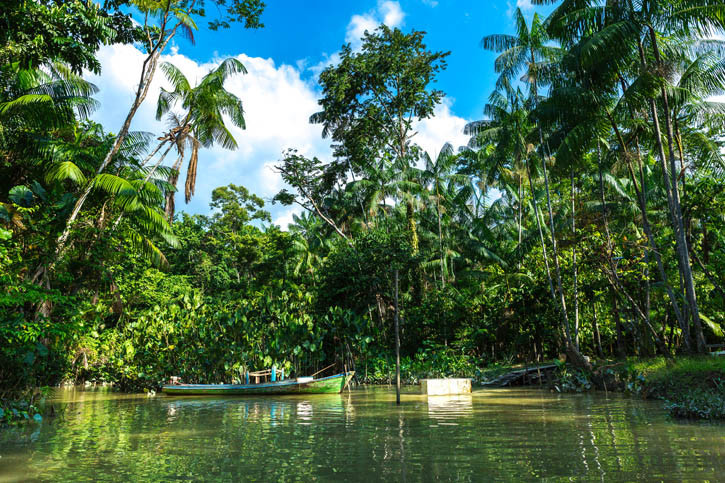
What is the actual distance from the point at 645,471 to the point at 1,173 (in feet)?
57.6

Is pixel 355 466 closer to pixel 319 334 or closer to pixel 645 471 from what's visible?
pixel 645 471

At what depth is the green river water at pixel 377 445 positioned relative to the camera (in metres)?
5.23

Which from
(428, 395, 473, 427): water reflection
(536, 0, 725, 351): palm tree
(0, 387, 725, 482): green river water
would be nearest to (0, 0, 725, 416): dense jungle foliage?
(536, 0, 725, 351): palm tree

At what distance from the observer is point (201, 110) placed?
18469mm

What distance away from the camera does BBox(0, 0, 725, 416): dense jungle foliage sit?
12539 millimetres

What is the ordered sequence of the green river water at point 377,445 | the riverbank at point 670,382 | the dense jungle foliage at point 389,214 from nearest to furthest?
the green river water at point 377,445 → the riverbank at point 670,382 → the dense jungle foliage at point 389,214

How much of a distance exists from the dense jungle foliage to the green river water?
106 inches

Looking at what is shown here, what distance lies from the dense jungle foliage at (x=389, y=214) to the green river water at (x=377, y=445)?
2698 mm

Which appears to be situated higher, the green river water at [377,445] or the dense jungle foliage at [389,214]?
the dense jungle foliage at [389,214]

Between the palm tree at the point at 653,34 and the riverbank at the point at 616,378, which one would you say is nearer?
the riverbank at the point at 616,378

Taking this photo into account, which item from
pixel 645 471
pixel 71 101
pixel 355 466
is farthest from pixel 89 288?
pixel 645 471

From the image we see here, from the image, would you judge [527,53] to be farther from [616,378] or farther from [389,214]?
[389,214]

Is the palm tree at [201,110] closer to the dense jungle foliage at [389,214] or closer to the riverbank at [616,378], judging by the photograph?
the dense jungle foliage at [389,214]

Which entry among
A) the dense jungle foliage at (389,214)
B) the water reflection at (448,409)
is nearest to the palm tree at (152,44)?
the dense jungle foliage at (389,214)
